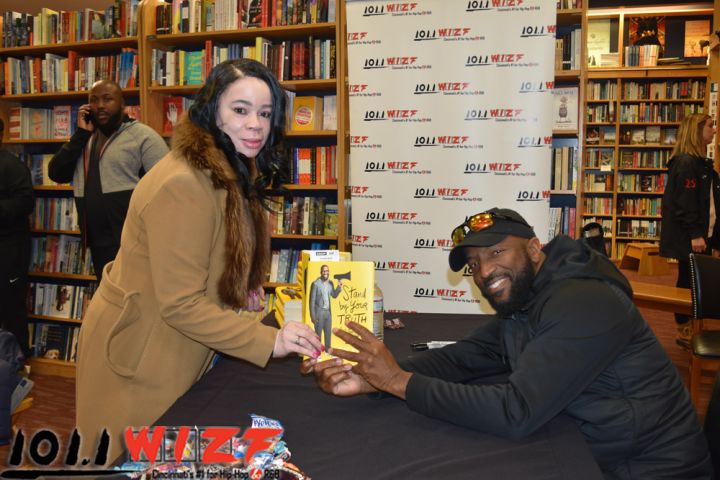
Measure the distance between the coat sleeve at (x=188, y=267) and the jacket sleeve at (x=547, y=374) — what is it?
44cm

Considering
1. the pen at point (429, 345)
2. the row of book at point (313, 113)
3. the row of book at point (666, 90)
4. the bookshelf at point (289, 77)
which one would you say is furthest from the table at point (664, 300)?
the row of book at point (666, 90)

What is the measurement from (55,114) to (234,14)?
6.08 feet

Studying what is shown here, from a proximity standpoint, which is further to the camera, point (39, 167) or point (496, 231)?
point (39, 167)

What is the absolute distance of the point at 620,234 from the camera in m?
9.94

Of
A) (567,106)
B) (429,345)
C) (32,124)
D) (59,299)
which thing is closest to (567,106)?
(567,106)

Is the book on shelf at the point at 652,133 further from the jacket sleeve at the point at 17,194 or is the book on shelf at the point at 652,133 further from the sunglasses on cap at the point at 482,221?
the sunglasses on cap at the point at 482,221

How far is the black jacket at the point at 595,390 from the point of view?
1382 mm

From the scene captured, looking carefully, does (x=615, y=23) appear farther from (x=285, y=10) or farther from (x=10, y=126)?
(x=10, y=126)

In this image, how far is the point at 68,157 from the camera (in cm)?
419

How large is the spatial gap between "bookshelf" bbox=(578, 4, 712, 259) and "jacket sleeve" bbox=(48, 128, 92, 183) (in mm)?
7678

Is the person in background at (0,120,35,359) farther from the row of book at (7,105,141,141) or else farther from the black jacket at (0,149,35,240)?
the row of book at (7,105,141,141)

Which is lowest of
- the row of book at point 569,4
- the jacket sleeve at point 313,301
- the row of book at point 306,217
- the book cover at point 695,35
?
the jacket sleeve at point 313,301

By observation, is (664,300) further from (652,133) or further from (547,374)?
(652,133)

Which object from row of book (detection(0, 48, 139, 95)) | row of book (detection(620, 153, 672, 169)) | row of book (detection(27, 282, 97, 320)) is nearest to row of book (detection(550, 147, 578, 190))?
row of book (detection(0, 48, 139, 95))
